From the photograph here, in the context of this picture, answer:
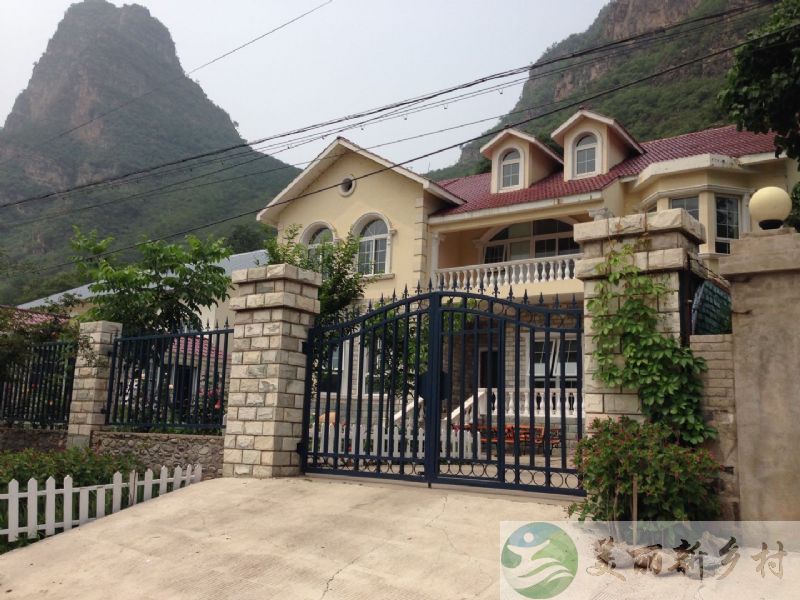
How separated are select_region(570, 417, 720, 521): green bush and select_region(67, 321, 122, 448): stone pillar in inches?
324

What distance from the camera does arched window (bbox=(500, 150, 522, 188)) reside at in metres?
20.0

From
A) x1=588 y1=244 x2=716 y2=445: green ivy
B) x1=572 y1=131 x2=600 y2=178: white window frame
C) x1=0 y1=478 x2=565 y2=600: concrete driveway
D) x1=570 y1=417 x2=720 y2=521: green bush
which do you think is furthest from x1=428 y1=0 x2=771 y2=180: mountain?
x1=570 y1=417 x2=720 y2=521: green bush

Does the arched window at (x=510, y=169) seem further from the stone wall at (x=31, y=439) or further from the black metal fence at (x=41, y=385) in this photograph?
the stone wall at (x=31, y=439)

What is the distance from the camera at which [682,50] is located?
134ft

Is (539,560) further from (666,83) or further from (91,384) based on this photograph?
(666,83)

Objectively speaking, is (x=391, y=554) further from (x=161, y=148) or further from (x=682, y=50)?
(x=161, y=148)

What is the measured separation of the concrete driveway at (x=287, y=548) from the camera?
4.94m

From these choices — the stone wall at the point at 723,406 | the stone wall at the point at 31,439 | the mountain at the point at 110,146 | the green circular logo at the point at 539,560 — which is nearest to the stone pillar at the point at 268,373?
the green circular logo at the point at 539,560

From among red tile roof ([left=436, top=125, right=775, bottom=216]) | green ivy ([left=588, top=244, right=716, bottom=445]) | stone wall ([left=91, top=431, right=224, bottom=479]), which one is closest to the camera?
green ivy ([left=588, top=244, right=716, bottom=445])

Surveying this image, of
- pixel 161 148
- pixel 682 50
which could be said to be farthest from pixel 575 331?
pixel 161 148

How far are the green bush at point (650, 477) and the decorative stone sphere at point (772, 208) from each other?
1927 mm

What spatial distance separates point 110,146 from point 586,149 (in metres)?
61.9

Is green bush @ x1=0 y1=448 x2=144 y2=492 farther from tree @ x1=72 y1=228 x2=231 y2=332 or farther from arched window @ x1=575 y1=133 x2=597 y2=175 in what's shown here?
arched window @ x1=575 y1=133 x2=597 y2=175

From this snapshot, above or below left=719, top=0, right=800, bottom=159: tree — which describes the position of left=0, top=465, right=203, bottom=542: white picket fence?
below
